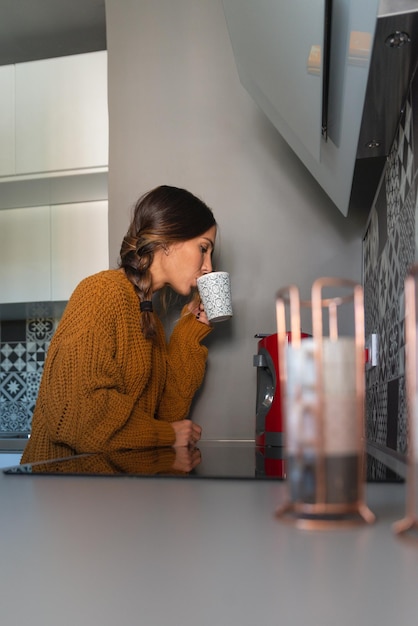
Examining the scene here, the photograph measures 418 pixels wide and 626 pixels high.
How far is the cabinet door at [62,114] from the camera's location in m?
2.33

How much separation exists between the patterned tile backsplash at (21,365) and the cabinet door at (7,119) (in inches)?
31.0

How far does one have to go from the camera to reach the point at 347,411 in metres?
0.25

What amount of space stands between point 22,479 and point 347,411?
2.08 ft

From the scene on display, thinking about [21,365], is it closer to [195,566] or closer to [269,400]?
[269,400]

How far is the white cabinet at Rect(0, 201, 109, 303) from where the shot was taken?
8.53 feet

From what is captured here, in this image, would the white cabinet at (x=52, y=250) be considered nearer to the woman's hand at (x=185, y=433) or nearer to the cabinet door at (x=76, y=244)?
the cabinet door at (x=76, y=244)

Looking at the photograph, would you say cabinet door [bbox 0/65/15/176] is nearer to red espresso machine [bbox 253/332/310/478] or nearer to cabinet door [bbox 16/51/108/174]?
cabinet door [bbox 16/51/108/174]

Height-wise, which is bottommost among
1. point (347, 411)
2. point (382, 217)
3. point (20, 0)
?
point (347, 411)

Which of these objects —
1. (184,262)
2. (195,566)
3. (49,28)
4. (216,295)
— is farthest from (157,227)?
(49,28)

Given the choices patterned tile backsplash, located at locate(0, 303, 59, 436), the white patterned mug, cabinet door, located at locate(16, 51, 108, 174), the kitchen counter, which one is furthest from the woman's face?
patterned tile backsplash, located at locate(0, 303, 59, 436)

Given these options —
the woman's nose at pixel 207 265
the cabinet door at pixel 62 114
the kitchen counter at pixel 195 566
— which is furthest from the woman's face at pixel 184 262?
the kitchen counter at pixel 195 566

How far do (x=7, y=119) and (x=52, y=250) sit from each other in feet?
1.68

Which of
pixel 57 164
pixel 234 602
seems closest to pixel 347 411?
pixel 234 602

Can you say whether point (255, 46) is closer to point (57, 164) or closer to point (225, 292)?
point (225, 292)
